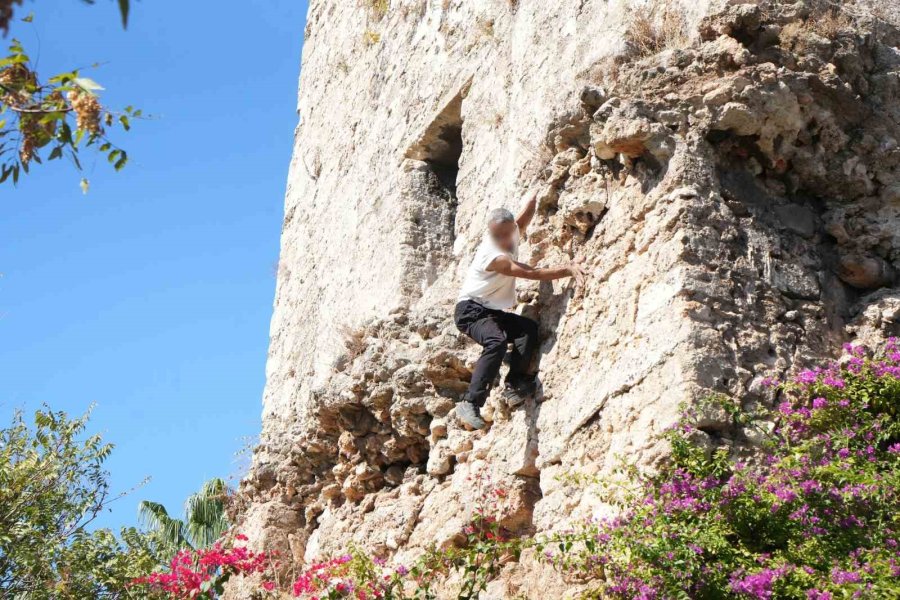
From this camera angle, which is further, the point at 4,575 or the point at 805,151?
the point at 4,575

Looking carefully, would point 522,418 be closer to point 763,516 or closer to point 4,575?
point 763,516

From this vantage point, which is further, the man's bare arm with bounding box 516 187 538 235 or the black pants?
the man's bare arm with bounding box 516 187 538 235

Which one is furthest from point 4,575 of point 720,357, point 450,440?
point 720,357

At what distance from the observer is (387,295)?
10484 millimetres

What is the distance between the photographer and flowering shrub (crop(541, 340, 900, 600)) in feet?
16.4

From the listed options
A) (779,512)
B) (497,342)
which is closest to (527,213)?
(497,342)

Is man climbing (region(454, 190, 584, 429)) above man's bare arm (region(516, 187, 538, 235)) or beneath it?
beneath

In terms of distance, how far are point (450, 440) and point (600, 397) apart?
1.90m

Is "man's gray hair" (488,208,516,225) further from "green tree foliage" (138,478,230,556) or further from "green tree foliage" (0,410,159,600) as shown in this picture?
"green tree foliage" (138,478,230,556)

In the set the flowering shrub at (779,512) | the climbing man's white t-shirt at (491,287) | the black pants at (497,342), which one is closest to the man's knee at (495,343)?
the black pants at (497,342)

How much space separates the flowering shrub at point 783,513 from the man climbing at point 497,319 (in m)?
1.72

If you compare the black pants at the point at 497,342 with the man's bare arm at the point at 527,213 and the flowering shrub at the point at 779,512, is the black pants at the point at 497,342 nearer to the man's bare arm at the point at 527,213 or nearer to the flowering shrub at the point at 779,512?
the man's bare arm at the point at 527,213

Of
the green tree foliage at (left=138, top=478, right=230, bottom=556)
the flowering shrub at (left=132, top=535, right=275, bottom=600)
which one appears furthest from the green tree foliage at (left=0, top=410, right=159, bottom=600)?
the green tree foliage at (left=138, top=478, right=230, bottom=556)

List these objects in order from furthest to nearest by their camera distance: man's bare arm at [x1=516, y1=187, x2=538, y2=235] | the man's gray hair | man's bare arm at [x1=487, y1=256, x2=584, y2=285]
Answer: man's bare arm at [x1=516, y1=187, x2=538, y2=235]
the man's gray hair
man's bare arm at [x1=487, y1=256, x2=584, y2=285]
